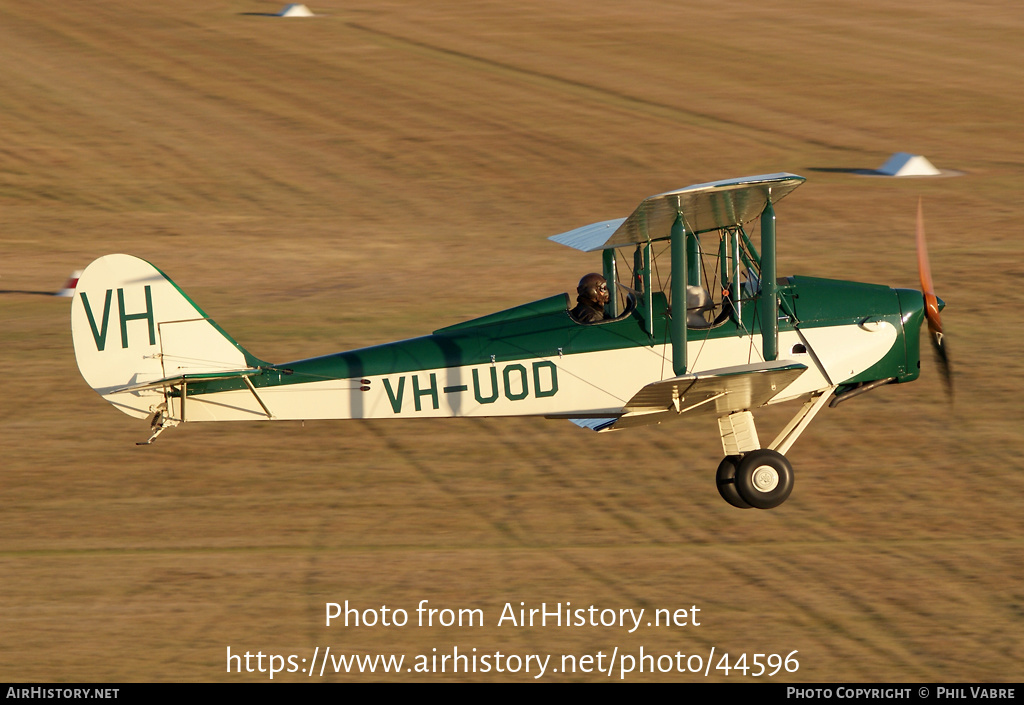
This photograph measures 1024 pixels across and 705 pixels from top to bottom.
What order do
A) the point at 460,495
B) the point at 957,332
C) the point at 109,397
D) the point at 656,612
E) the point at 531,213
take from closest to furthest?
1. the point at 656,612
2. the point at 109,397
3. the point at 460,495
4. the point at 957,332
5. the point at 531,213

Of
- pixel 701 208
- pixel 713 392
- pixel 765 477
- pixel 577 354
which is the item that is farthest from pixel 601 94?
pixel 713 392

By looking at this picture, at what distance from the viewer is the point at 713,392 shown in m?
10.1

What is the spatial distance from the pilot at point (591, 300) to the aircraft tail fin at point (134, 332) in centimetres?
309

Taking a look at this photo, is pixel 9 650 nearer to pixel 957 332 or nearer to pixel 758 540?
pixel 758 540

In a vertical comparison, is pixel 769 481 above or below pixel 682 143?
below

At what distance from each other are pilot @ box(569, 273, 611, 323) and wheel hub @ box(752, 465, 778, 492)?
1.90 metres

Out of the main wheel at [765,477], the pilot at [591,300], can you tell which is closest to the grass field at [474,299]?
the main wheel at [765,477]

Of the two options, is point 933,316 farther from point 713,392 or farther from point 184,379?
point 184,379

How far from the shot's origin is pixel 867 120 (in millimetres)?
29312

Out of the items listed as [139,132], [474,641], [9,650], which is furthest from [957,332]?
[139,132]

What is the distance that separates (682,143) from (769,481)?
688 inches

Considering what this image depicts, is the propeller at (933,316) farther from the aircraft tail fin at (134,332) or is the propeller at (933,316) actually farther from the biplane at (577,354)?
the aircraft tail fin at (134,332)

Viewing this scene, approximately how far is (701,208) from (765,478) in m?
2.48

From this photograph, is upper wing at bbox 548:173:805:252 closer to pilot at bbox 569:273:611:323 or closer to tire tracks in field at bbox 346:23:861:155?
pilot at bbox 569:273:611:323
